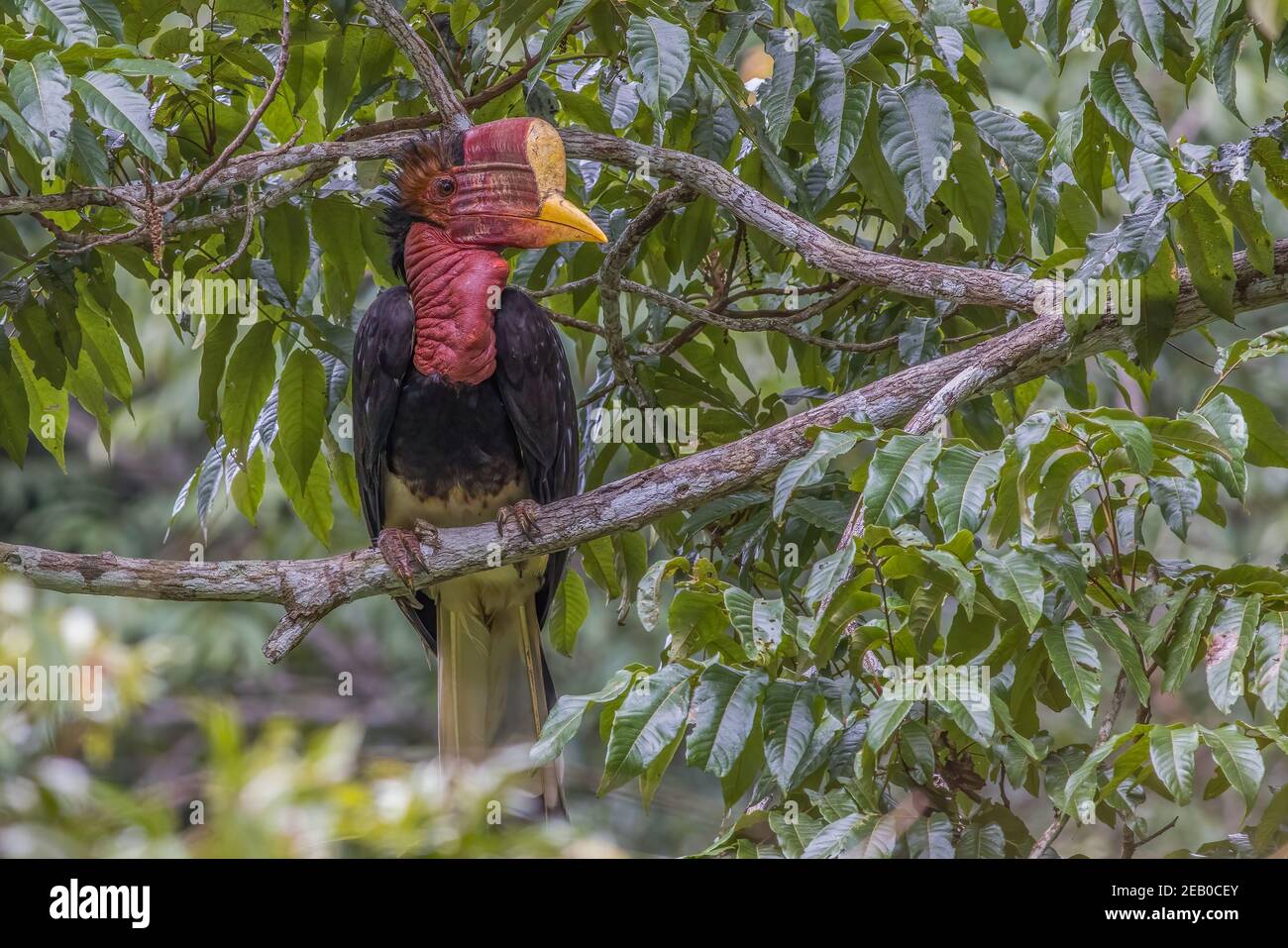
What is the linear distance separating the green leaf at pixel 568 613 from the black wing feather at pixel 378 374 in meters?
0.38

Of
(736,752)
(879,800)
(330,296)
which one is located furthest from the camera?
(330,296)

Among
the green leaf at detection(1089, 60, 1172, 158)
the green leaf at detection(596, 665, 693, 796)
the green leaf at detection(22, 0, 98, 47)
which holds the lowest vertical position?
the green leaf at detection(596, 665, 693, 796)

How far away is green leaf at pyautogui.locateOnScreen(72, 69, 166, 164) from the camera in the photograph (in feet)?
6.95

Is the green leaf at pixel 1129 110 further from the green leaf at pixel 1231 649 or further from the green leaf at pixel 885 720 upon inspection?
the green leaf at pixel 885 720

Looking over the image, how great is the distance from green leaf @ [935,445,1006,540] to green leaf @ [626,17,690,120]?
755 millimetres

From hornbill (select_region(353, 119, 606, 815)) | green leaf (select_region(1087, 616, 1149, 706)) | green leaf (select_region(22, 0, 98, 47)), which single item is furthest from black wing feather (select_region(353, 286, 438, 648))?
green leaf (select_region(1087, 616, 1149, 706))

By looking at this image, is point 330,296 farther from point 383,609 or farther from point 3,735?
point 383,609

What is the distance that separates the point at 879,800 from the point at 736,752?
11.2 inches

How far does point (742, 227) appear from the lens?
10.5ft

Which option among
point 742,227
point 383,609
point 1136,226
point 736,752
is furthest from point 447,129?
point 383,609

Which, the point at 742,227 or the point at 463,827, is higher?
the point at 742,227

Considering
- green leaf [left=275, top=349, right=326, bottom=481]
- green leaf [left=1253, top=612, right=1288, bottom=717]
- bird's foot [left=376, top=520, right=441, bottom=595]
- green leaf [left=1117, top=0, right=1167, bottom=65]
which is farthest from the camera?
green leaf [left=275, top=349, right=326, bottom=481]

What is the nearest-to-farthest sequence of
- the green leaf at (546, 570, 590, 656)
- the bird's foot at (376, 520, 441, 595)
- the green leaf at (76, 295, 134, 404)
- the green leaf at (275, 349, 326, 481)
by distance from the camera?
the bird's foot at (376, 520, 441, 595)
the green leaf at (275, 349, 326, 481)
the green leaf at (76, 295, 134, 404)
the green leaf at (546, 570, 590, 656)

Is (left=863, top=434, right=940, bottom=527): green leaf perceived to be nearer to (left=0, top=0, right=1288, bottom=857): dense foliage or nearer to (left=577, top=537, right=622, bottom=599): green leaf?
(left=0, top=0, right=1288, bottom=857): dense foliage
